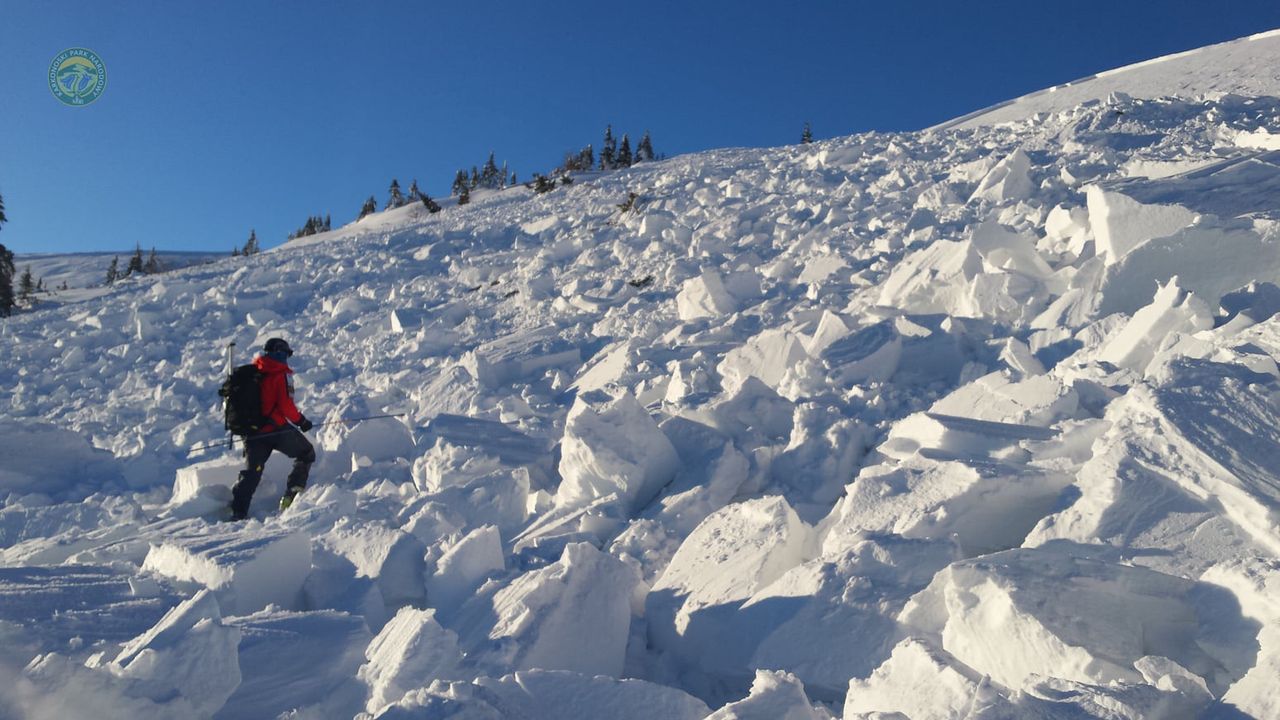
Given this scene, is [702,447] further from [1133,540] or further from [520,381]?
[520,381]

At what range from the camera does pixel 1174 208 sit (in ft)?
20.2

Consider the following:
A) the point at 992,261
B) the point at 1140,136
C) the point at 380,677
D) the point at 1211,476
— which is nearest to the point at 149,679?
the point at 380,677

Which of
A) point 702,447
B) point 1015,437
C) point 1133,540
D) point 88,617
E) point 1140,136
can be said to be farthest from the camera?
point 1140,136

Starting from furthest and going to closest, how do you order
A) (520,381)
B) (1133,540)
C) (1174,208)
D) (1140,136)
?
(1140,136), (520,381), (1174,208), (1133,540)

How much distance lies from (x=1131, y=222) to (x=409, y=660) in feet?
20.9

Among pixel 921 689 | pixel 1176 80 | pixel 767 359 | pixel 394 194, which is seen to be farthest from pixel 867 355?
pixel 394 194

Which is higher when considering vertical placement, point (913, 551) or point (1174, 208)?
point (1174, 208)

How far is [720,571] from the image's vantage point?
3.51m

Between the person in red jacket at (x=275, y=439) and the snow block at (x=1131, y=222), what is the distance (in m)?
6.66

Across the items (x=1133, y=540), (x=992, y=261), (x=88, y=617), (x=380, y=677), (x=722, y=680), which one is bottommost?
(x=722, y=680)

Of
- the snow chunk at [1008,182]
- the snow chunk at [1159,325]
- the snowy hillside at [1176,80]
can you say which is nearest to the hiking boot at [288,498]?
the snow chunk at [1159,325]

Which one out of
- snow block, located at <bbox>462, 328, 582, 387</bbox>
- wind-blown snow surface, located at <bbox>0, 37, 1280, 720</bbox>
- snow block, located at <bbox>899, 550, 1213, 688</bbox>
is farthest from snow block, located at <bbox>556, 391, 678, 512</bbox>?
snow block, located at <bbox>462, 328, 582, 387</bbox>

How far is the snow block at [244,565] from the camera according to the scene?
138 inches

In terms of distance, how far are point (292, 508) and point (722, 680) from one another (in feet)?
11.6
